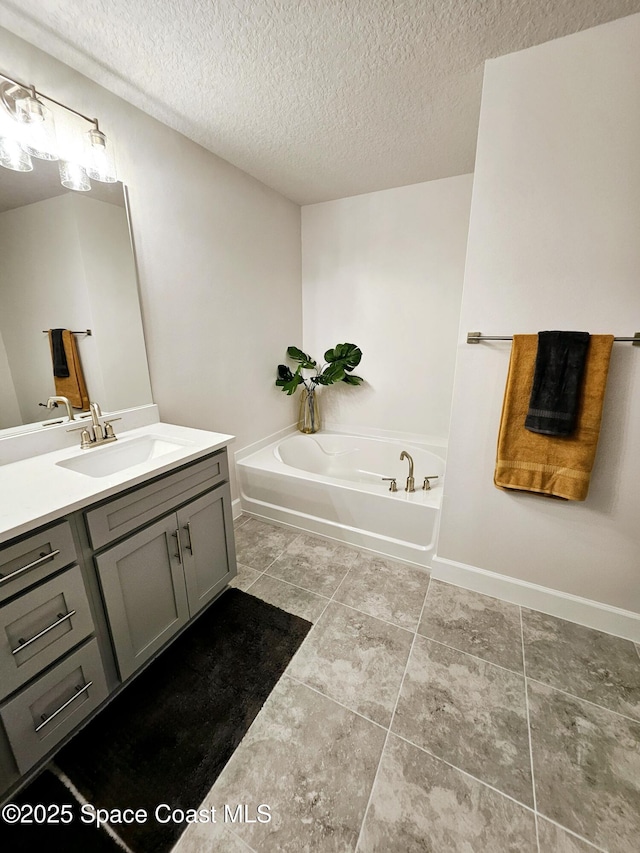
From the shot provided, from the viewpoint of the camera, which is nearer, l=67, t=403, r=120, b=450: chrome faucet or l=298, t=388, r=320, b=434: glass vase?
l=67, t=403, r=120, b=450: chrome faucet

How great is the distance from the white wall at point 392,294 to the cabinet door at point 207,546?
178 cm

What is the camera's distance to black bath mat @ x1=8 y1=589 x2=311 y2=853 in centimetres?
101

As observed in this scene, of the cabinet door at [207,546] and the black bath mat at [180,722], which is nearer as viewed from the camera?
the black bath mat at [180,722]

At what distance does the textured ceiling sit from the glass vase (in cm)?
179

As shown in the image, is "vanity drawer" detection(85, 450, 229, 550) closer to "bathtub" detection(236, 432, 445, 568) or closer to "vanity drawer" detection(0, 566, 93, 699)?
"vanity drawer" detection(0, 566, 93, 699)

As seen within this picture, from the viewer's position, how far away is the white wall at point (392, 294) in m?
2.49

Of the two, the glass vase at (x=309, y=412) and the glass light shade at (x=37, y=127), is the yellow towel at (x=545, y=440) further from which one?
the glass light shade at (x=37, y=127)

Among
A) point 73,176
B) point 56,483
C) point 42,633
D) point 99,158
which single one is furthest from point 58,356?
point 42,633

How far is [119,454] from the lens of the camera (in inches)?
61.3

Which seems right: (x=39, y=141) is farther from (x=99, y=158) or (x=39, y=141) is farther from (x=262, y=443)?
(x=262, y=443)

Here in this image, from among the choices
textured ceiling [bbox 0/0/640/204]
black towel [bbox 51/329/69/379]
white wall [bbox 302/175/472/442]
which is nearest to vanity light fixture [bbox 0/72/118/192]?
textured ceiling [bbox 0/0/640/204]

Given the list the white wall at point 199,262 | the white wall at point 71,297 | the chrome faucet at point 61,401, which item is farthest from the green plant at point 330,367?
the chrome faucet at point 61,401

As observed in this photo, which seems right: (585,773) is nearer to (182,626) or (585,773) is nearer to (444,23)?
(182,626)

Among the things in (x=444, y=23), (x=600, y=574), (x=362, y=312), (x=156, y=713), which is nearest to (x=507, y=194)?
(x=444, y=23)
